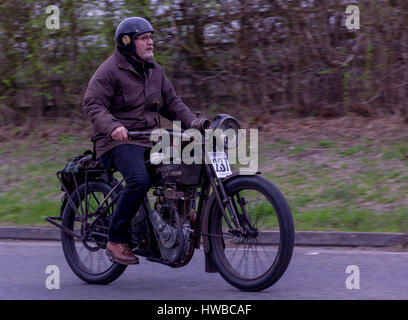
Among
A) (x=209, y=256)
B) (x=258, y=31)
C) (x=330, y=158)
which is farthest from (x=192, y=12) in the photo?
(x=209, y=256)

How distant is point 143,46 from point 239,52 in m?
6.51

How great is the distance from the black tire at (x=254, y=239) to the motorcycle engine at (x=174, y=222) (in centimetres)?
21

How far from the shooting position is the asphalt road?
17.9ft

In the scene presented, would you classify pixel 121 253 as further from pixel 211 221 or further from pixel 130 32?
pixel 130 32

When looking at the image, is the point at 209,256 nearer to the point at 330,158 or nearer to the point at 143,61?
the point at 143,61

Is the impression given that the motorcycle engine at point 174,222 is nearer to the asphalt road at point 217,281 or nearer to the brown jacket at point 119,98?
the asphalt road at point 217,281

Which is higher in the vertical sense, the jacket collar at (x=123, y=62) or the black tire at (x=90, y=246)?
the jacket collar at (x=123, y=62)

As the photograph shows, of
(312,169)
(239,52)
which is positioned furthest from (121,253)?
(239,52)

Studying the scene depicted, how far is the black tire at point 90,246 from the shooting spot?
6.04 metres

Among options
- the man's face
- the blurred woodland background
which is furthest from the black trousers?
the blurred woodland background

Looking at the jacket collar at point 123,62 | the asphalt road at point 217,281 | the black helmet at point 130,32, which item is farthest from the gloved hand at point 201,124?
the asphalt road at point 217,281

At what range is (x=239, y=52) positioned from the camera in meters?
12.1

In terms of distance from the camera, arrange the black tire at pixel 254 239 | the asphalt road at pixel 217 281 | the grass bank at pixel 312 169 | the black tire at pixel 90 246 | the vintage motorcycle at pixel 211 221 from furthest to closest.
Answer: the grass bank at pixel 312 169 → the black tire at pixel 90 246 → the asphalt road at pixel 217 281 → the vintage motorcycle at pixel 211 221 → the black tire at pixel 254 239

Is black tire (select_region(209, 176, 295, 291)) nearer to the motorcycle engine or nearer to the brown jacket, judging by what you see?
the motorcycle engine
